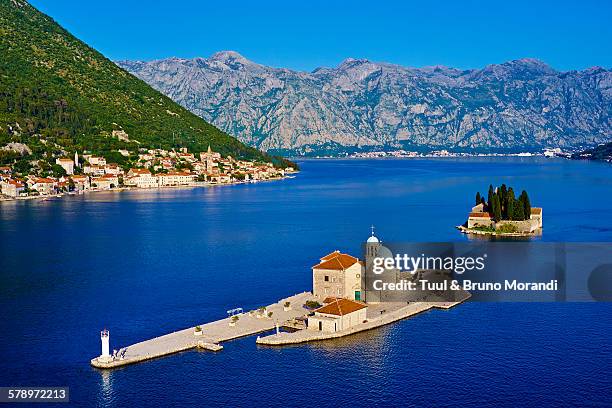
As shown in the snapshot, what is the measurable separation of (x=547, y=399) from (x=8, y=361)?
2398cm

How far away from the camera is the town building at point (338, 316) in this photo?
3866cm

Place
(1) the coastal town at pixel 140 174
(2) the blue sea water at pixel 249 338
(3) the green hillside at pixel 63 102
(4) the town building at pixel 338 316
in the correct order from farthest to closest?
(3) the green hillside at pixel 63 102
(1) the coastal town at pixel 140 174
(4) the town building at pixel 338 316
(2) the blue sea water at pixel 249 338

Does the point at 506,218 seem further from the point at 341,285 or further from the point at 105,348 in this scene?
the point at 105,348

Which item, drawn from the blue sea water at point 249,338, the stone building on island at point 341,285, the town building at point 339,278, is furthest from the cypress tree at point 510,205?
the town building at point 339,278

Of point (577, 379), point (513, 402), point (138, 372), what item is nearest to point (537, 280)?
point (577, 379)

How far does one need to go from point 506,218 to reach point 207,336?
47.5 meters

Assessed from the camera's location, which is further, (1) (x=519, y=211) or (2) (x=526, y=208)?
(2) (x=526, y=208)

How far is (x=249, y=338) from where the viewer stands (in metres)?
38.2

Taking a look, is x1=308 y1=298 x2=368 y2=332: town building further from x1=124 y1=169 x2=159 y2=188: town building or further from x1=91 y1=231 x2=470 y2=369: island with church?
x1=124 y1=169 x2=159 y2=188: town building

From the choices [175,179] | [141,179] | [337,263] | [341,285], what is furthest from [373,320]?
[175,179]

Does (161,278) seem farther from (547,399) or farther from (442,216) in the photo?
(442,216)

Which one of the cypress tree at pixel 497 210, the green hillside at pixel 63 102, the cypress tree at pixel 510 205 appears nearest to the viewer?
the cypress tree at pixel 510 205

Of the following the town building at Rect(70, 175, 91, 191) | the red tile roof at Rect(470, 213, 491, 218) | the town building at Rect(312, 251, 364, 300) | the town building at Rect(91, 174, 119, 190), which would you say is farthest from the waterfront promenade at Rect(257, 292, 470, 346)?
the town building at Rect(91, 174, 119, 190)

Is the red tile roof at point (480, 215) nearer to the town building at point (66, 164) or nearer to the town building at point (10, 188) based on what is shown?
the town building at point (10, 188)
